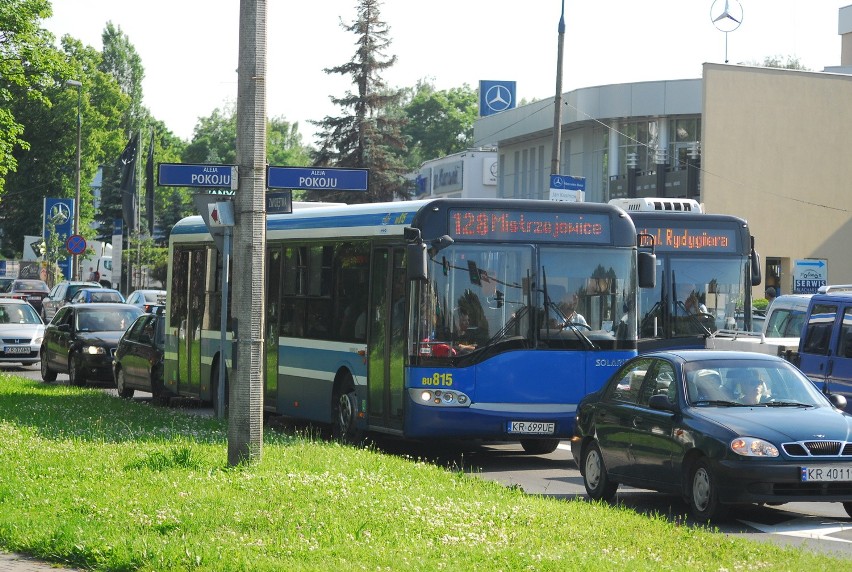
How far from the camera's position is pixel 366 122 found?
266 feet

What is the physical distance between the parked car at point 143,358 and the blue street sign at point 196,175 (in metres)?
11.9

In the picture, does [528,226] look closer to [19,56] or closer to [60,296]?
[19,56]

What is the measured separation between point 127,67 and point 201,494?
4546 inches

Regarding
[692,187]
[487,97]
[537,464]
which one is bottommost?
[537,464]

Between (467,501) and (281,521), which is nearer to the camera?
(281,521)

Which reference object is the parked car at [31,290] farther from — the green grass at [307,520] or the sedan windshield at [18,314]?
the green grass at [307,520]

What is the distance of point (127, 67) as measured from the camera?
123 meters

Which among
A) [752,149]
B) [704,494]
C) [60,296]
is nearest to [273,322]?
[704,494]

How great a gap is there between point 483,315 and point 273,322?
5.03m

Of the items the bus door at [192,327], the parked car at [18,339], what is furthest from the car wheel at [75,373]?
the bus door at [192,327]

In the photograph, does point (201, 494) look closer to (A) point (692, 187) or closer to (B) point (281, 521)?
(B) point (281, 521)

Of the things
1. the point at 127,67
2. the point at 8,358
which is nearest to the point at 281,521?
the point at 8,358

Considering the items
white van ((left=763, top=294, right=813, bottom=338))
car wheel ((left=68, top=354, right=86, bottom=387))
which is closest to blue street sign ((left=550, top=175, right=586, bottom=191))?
white van ((left=763, top=294, right=813, bottom=338))

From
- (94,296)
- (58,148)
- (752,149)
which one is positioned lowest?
(94,296)
